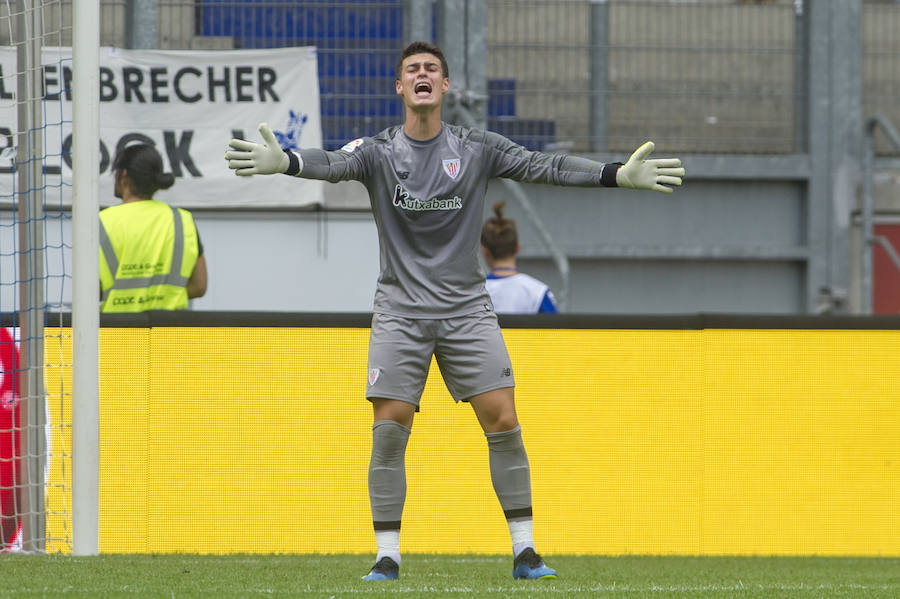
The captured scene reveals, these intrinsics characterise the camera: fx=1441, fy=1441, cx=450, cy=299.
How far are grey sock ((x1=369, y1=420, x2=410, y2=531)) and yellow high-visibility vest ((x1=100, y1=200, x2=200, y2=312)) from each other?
6.21ft

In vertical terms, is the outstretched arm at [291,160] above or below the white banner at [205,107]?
below

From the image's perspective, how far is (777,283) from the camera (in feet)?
42.0

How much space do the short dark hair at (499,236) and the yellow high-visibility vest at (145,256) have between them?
4.73 feet

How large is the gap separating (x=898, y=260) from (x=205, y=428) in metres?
8.07

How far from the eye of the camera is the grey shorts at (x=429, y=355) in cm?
489

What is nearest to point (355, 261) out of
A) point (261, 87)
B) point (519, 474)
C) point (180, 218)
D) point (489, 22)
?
point (261, 87)

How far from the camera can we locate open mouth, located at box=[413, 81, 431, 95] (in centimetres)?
489

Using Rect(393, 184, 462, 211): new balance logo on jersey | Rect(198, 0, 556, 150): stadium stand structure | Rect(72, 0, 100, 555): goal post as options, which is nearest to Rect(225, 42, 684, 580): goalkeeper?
Rect(393, 184, 462, 211): new balance logo on jersey

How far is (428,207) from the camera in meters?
4.88

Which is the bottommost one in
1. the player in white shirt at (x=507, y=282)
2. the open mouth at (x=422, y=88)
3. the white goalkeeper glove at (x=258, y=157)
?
the player in white shirt at (x=507, y=282)

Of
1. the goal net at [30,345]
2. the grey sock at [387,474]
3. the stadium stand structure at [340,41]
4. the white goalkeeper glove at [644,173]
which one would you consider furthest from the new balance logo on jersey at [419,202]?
the stadium stand structure at [340,41]

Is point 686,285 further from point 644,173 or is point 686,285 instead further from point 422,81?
point 422,81

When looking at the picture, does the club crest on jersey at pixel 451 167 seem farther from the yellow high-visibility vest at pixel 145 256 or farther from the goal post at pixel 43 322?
the yellow high-visibility vest at pixel 145 256

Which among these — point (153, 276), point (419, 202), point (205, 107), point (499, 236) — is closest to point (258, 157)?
point (419, 202)
